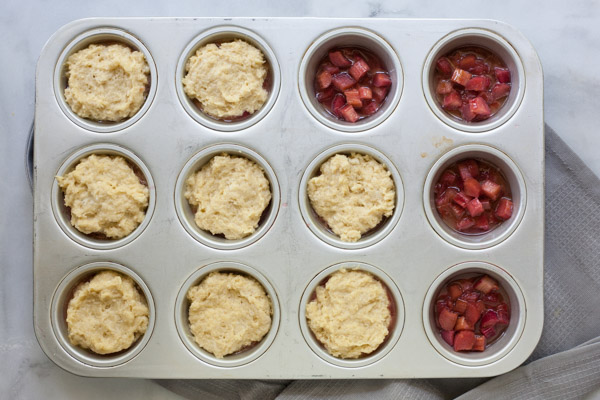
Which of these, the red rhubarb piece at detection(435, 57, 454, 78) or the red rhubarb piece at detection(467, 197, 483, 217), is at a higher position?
the red rhubarb piece at detection(435, 57, 454, 78)

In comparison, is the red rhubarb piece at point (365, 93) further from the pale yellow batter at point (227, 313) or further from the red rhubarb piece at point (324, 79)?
the pale yellow batter at point (227, 313)

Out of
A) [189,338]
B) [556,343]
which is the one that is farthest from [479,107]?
[189,338]

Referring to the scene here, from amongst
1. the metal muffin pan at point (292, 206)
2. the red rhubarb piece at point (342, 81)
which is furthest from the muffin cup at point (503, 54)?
the red rhubarb piece at point (342, 81)

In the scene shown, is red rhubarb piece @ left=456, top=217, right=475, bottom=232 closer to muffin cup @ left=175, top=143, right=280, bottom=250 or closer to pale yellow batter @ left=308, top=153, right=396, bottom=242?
pale yellow batter @ left=308, top=153, right=396, bottom=242

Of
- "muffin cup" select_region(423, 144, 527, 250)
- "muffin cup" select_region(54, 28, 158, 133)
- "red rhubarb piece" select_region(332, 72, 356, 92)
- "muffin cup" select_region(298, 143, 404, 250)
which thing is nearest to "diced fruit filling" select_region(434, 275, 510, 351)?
"muffin cup" select_region(423, 144, 527, 250)

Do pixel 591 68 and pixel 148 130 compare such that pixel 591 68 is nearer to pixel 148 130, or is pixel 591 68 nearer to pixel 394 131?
pixel 394 131

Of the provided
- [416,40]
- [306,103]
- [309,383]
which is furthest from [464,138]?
[309,383]

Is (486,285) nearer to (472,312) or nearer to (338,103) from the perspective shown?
(472,312)
